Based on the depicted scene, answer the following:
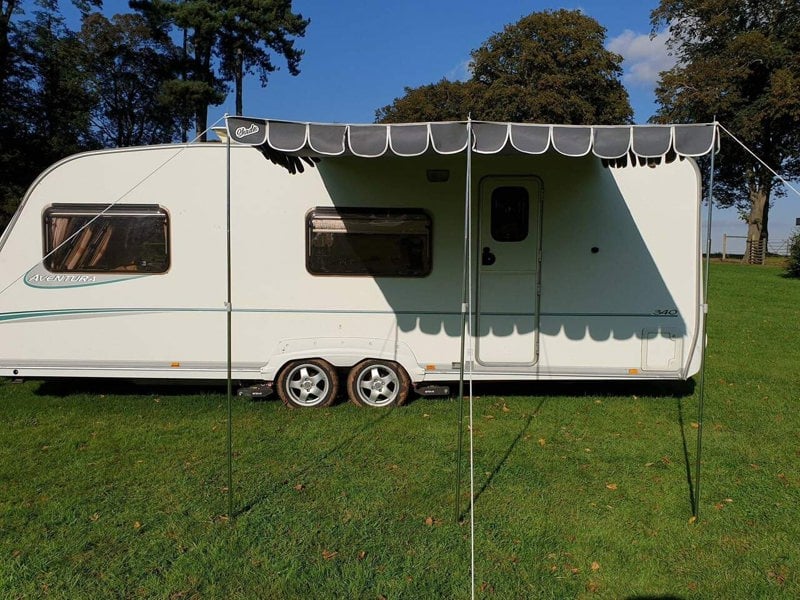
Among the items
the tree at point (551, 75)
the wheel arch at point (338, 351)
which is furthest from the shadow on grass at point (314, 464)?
the tree at point (551, 75)

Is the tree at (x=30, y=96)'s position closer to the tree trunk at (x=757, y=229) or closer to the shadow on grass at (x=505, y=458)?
the shadow on grass at (x=505, y=458)

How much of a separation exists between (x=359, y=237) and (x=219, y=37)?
910 inches

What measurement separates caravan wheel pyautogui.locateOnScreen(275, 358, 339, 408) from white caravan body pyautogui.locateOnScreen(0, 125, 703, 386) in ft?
0.50

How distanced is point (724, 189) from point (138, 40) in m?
31.7

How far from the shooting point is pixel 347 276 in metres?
5.40

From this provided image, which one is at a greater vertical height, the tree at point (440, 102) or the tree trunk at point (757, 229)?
the tree at point (440, 102)

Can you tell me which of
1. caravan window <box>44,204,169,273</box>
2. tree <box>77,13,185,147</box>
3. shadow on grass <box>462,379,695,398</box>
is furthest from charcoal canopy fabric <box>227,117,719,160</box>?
tree <box>77,13,185,147</box>

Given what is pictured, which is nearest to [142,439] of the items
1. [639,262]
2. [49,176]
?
[49,176]

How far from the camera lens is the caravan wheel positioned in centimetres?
552

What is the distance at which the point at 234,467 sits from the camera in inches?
166

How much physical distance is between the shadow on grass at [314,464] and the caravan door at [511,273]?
1214 millimetres

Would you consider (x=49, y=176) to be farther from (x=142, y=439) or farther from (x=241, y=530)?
(x=241, y=530)

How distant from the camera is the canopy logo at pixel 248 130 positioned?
11.3ft

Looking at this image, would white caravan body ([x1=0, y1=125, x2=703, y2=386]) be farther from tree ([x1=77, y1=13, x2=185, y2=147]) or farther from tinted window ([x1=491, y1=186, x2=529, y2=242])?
tree ([x1=77, y1=13, x2=185, y2=147])
